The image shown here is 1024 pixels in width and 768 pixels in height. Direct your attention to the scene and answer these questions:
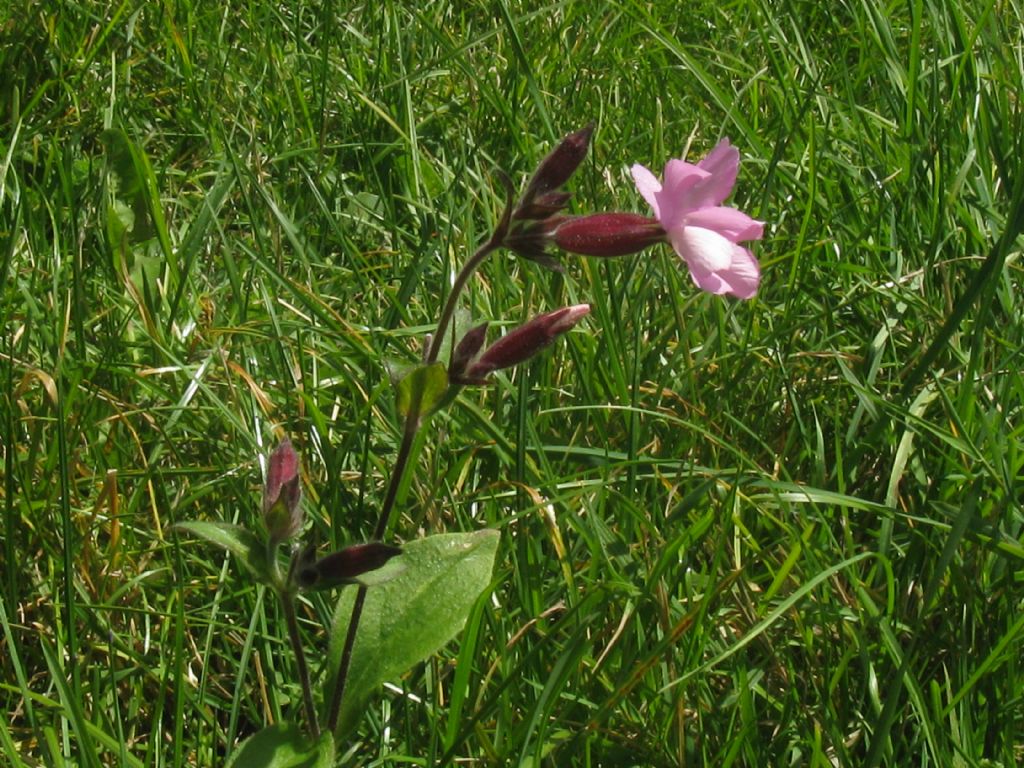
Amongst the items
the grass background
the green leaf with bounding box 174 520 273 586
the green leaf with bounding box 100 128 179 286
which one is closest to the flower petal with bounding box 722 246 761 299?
the grass background

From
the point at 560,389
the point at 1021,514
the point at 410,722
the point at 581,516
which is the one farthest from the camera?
the point at 560,389

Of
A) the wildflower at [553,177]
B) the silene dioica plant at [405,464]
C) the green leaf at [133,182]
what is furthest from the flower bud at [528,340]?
the green leaf at [133,182]

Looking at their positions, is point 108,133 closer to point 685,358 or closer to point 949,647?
point 685,358

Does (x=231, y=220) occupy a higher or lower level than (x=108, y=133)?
lower

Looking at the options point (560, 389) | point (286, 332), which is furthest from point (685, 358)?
point (286, 332)

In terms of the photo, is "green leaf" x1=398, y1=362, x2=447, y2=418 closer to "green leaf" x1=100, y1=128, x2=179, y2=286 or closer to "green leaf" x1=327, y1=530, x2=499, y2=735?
"green leaf" x1=327, y1=530, x2=499, y2=735

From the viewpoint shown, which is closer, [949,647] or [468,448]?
[949,647]

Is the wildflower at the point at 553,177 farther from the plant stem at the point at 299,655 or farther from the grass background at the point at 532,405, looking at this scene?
the plant stem at the point at 299,655
